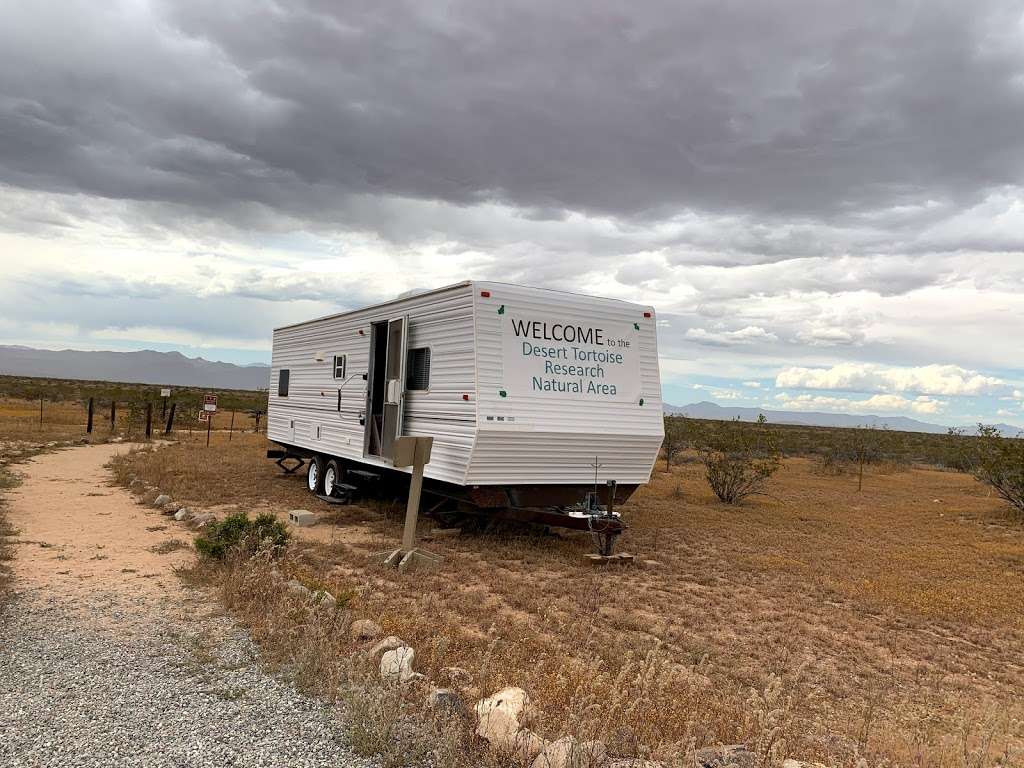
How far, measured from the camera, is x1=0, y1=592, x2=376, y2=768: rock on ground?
3.64 m

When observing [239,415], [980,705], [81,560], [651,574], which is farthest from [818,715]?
[239,415]

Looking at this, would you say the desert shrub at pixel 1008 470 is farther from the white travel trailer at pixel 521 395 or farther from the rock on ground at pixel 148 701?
the rock on ground at pixel 148 701

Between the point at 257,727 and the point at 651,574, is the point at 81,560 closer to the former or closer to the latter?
Answer: the point at 257,727

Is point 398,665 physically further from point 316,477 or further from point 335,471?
point 316,477

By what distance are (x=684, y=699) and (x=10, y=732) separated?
12.2ft

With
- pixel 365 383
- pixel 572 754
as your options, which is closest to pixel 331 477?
pixel 365 383

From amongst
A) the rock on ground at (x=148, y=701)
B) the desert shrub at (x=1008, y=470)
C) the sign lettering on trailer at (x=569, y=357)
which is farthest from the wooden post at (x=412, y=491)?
the desert shrub at (x=1008, y=470)

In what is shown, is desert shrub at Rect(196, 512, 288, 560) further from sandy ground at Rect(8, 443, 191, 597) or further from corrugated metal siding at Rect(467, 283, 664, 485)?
corrugated metal siding at Rect(467, 283, 664, 485)

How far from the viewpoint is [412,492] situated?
8078 millimetres

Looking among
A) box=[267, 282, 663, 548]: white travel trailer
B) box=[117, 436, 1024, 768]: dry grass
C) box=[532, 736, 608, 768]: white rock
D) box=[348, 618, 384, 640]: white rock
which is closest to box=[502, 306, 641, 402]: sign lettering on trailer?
box=[267, 282, 663, 548]: white travel trailer

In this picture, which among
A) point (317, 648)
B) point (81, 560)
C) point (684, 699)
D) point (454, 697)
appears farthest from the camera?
point (81, 560)

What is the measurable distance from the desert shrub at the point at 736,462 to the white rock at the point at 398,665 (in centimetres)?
1216

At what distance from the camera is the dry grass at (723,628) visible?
425cm

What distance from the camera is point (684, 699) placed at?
454 centimetres
